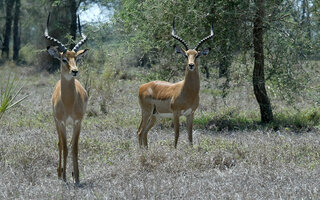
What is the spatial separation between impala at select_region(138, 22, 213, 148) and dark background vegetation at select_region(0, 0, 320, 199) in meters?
0.40

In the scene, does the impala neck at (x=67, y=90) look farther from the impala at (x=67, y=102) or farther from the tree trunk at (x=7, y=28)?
the tree trunk at (x=7, y=28)

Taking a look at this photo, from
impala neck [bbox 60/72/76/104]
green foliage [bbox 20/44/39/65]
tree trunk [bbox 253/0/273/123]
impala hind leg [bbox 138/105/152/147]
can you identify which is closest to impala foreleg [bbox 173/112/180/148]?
impala hind leg [bbox 138/105/152/147]

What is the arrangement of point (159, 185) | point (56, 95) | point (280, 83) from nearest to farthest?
point (159, 185), point (56, 95), point (280, 83)

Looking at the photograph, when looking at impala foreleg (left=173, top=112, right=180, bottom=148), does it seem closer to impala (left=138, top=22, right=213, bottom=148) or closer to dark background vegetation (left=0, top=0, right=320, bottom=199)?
impala (left=138, top=22, right=213, bottom=148)

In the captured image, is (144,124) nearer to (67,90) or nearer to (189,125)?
(189,125)

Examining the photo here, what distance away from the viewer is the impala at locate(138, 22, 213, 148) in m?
8.27

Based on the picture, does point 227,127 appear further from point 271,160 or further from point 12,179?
point 12,179

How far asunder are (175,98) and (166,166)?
7.04ft

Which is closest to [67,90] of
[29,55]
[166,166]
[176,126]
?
[166,166]

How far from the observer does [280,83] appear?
1062 cm

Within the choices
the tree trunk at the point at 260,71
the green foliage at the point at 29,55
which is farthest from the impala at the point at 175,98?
the green foliage at the point at 29,55

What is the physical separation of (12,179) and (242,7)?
5.83 meters

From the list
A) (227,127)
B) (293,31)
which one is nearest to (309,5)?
(293,31)

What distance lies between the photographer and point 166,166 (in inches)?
253
